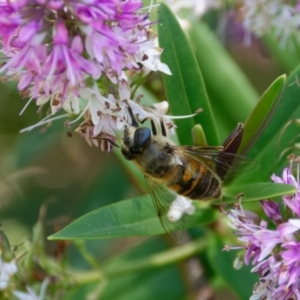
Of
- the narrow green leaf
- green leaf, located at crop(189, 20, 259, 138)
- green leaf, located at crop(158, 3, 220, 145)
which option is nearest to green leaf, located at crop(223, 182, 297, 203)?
green leaf, located at crop(158, 3, 220, 145)

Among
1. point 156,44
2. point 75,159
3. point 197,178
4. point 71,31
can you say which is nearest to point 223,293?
point 75,159

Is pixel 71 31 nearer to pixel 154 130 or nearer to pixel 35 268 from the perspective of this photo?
pixel 154 130

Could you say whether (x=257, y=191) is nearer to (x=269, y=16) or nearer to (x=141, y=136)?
(x=141, y=136)

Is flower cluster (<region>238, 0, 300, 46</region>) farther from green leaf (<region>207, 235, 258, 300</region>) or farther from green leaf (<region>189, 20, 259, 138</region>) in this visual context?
green leaf (<region>207, 235, 258, 300</region>)

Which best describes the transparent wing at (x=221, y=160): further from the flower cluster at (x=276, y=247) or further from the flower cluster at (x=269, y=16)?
the flower cluster at (x=269, y=16)

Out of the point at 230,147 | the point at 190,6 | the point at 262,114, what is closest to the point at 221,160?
the point at 230,147

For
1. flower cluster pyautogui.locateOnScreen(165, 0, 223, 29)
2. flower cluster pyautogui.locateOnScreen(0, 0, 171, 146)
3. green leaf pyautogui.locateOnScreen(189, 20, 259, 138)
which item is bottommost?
green leaf pyautogui.locateOnScreen(189, 20, 259, 138)
